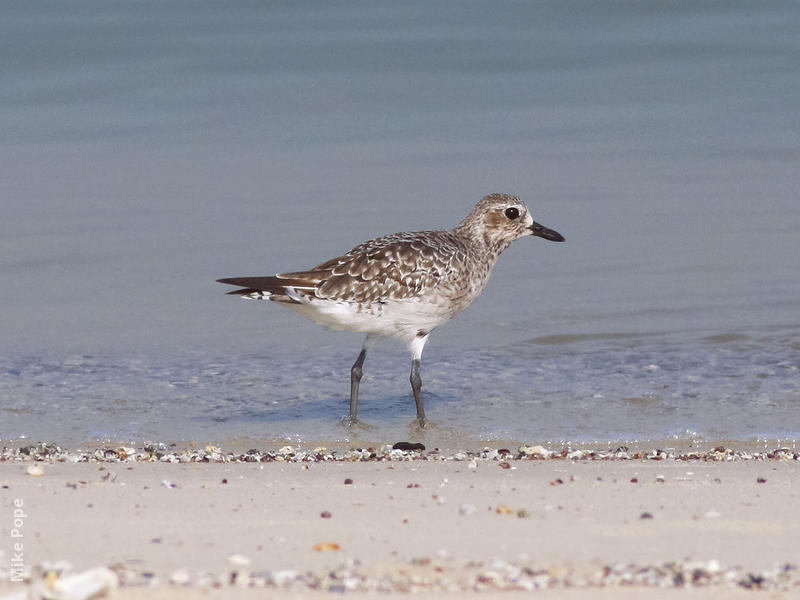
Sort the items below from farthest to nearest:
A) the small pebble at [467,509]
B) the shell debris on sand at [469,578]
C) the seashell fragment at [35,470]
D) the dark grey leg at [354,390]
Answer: the dark grey leg at [354,390] → the seashell fragment at [35,470] → the small pebble at [467,509] → the shell debris on sand at [469,578]

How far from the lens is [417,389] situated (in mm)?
8414

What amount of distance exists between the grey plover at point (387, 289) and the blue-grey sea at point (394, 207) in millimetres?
520

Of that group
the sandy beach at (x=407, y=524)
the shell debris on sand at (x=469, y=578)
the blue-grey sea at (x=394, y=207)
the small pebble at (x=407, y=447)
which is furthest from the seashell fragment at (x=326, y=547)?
the blue-grey sea at (x=394, y=207)

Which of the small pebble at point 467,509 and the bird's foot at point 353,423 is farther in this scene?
the bird's foot at point 353,423

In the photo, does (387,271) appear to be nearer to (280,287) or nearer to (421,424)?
(280,287)

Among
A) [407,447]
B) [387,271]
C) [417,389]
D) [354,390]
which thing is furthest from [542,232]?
→ [407,447]

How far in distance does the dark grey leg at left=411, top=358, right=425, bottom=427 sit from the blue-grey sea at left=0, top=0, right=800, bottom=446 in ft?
0.33

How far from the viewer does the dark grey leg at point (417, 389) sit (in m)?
8.23

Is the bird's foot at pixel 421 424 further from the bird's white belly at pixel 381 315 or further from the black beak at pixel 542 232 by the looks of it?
the black beak at pixel 542 232

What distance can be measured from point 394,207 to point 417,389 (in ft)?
16.9

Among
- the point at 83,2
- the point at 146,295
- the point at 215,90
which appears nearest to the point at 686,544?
the point at 146,295

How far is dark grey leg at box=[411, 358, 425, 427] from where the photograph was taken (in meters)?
8.23

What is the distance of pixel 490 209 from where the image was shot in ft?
30.7

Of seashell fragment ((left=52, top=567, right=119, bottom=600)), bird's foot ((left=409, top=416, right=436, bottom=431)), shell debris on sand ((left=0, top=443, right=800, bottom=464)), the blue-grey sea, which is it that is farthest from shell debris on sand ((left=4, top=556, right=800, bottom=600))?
bird's foot ((left=409, top=416, right=436, bottom=431))
